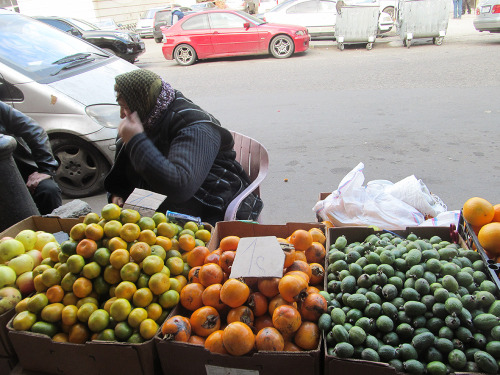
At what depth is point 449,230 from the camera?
80.2 inches

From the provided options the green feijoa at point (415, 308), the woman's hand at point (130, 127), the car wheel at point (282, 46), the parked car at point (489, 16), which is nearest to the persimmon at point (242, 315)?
the green feijoa at point (415, 308)

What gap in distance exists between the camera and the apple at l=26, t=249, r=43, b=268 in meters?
2.00

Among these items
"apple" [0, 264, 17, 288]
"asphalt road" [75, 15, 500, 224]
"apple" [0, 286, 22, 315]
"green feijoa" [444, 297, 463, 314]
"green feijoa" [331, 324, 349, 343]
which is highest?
"apple" [0, 264, 17, 288]

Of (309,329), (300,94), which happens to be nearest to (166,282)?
(309,329)

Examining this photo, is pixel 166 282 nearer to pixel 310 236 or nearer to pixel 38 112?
pixel 310 236

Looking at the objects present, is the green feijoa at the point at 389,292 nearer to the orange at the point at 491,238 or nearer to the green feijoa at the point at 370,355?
the green feijoa at the point at 370,355

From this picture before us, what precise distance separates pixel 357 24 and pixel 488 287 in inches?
491

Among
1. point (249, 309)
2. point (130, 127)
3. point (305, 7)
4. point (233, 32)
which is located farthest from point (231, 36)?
point (249, 309)

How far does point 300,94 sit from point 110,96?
4.42 metres

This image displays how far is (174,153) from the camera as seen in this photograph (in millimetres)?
2199

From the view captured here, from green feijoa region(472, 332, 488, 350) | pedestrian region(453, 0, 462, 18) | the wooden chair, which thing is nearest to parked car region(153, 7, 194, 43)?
pedestrian region(453, 0, 462, 18)

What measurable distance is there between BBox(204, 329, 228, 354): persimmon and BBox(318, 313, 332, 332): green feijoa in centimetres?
35

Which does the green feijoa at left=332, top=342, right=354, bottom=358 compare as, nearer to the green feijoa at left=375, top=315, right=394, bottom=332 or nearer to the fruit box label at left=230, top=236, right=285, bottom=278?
the green feijoa at left=375, top=315, right=394, bottom=332

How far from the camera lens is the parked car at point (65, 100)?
14.3 feet
